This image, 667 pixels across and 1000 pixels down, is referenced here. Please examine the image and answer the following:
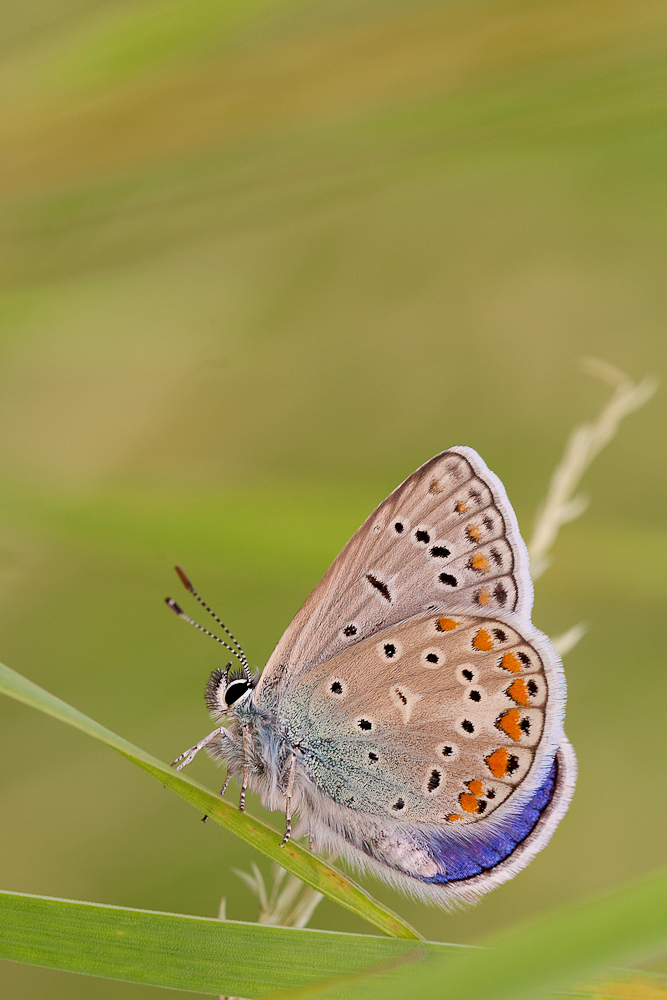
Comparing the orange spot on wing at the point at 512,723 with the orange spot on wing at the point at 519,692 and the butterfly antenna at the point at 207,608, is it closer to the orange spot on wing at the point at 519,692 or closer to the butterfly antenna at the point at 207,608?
the orange spot on wing at the point at 519,692

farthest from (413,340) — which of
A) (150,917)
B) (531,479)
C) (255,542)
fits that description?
(150,917)

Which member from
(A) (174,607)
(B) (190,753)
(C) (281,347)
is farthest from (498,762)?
(C) (281,347)

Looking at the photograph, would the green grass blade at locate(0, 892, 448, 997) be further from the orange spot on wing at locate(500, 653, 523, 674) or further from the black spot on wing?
the black spot on wing

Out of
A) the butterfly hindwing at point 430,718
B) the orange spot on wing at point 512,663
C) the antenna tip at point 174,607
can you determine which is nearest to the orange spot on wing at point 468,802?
the butterfly hindwing at point 430,718

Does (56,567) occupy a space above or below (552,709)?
below

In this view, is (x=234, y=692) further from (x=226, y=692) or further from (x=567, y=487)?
(x=567, y=487)

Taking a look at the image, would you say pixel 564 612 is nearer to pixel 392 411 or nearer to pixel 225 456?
pixel 392 411

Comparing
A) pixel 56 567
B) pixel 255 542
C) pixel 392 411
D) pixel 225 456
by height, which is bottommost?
pixel 56 567
